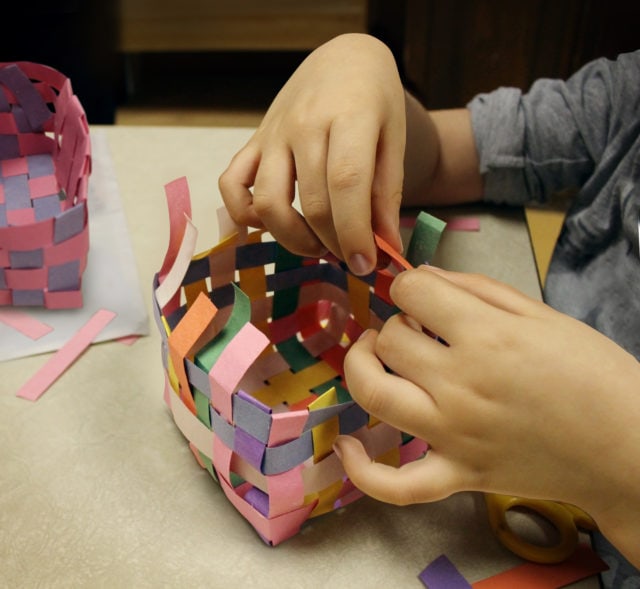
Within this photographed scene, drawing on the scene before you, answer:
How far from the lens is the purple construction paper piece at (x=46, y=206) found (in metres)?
0.52

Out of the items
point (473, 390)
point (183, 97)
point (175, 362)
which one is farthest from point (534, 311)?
point (183, 97)

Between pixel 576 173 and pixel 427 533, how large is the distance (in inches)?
13.3

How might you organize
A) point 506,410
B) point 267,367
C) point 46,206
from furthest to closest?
point 46,206 < point 267,367 < point 506,410

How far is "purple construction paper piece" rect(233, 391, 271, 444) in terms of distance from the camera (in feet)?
1.00

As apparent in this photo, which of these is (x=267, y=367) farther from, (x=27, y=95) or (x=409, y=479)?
(x=27, y=95)

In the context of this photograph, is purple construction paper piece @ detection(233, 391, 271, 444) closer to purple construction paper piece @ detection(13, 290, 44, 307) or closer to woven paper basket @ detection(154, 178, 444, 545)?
woven paper basket @ detection(154, 178, 444, 545)

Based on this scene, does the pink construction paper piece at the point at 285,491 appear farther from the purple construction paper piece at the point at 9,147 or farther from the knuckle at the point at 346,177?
the purple construction paper piece at the point at 9,147

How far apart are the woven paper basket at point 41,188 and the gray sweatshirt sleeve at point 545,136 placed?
304mm

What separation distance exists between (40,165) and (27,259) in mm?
131

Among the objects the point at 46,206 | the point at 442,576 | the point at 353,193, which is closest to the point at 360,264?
the point at 353,193

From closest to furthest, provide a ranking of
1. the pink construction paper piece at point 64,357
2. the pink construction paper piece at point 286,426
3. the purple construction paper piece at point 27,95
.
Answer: the pink construction paper piece at point 286,426
the pink construction paper piece at point 64,357
the purple construction paper piece at point 27,95

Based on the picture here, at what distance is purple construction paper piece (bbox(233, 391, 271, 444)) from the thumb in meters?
0.04

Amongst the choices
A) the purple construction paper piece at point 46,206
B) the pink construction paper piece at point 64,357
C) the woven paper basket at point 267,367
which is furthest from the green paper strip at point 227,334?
the purple construction paper piece at point 46,206

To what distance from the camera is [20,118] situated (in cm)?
56
